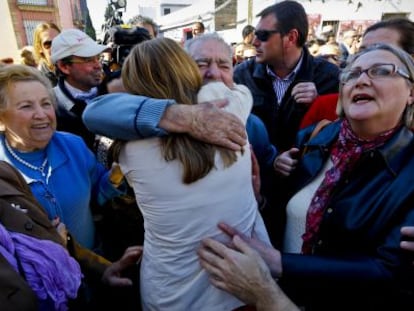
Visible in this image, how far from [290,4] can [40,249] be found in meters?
2.81

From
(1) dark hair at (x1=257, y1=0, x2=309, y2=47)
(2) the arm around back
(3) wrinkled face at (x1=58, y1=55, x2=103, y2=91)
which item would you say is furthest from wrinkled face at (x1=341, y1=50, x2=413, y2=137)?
(3) wrinkled face at (x1=58, y1=55, x2=103, y2=91)

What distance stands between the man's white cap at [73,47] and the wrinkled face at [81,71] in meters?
0.05

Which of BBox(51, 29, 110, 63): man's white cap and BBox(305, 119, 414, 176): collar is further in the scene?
BBox(51, 29, 110, 63): man's white cap

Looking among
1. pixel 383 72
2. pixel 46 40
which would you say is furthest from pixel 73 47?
pixel 383 72

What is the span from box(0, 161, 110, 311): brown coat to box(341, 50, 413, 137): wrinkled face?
4.58 feet

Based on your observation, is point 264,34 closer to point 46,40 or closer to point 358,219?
point 358,219

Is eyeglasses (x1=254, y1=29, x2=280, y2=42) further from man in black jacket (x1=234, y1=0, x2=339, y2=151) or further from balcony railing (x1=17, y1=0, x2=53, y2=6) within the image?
balcony railing (x1=17, y1=0, x2=53, y2=6)

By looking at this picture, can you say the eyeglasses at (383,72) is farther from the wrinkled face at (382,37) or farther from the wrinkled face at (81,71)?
the wrinkled face at (81,71)

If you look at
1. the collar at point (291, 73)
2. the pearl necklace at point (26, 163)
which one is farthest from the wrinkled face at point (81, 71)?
the collar at point (291, 73)

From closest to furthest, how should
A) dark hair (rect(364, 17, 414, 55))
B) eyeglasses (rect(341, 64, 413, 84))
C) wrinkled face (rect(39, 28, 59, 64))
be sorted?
eyeglasses (rect(341, 64, 413, 84))
dark hair (rect(364, 17, 414, 55))
wrinkled face (rect(39, 28, 59, 64))

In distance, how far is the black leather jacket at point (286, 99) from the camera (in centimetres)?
260

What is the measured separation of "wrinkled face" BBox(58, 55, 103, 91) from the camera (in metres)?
2.56

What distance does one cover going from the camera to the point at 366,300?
4.17 ft

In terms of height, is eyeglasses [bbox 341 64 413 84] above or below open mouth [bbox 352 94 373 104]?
above
